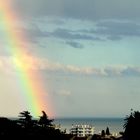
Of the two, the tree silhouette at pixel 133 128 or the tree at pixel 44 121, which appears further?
the tree at pixel 44 121

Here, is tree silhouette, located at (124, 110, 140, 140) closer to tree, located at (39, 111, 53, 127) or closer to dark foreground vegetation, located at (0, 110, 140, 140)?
dark foreground vegetation, located at (0, 110, 140, 140)

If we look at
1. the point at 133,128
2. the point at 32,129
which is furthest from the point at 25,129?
the point at 133,128

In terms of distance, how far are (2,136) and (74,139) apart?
4890cm

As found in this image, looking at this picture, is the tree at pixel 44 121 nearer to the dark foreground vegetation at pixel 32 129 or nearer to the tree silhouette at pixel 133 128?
the dark foreground vegetation at pixel 32 129

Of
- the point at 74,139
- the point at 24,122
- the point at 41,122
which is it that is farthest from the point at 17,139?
the point at 74,139

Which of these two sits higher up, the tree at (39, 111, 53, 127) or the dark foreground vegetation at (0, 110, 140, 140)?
the tree at (39, 111, 53, 127)

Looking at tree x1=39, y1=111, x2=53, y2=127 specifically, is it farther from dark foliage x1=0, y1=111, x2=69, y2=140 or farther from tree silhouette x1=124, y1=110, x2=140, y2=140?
tree silhouette x1=124, y1=110, x2=140, y2=140

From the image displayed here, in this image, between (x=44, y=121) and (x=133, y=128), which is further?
(x=44, y=121)

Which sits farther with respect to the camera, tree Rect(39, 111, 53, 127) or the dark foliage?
tree Rect(39, 111, 53, 127)

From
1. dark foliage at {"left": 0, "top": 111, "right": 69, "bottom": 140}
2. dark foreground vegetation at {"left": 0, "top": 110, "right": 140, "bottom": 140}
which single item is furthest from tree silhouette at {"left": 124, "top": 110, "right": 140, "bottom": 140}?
dark foliage at {"left": 0, "top": 111, "right": 69, "bottom": 140}

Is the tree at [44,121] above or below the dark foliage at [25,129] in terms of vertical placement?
above

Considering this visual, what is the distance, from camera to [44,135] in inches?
3563

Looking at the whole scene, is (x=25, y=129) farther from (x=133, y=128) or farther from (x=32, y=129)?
(x=133, y=128)

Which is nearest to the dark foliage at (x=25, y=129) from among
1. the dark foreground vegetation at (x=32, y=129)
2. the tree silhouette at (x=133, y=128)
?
the dark foreground vegetation at (x=32, y=129)
